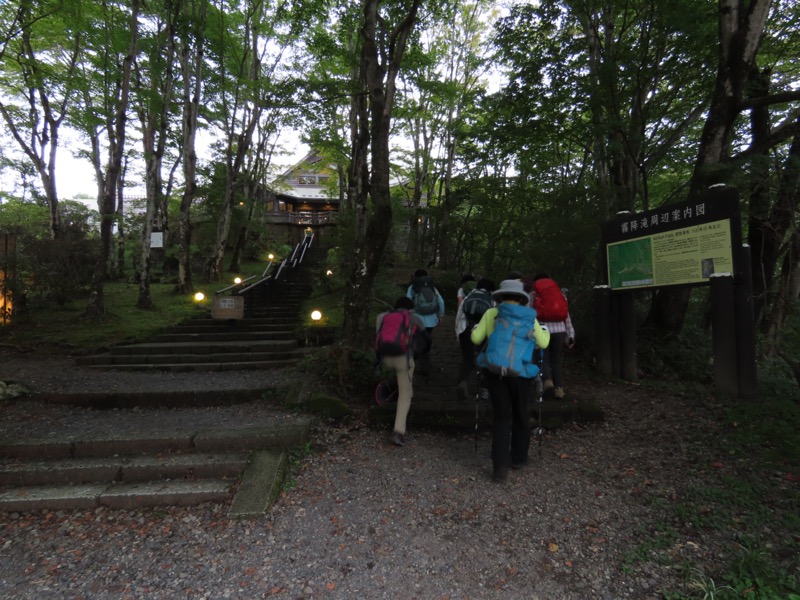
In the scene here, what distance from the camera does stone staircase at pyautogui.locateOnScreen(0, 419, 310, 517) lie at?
340 centimetres

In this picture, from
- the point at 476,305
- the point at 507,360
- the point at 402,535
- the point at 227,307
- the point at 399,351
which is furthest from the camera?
the point at 227,307

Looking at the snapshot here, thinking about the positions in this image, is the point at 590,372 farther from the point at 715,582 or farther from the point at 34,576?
the point at 34,576

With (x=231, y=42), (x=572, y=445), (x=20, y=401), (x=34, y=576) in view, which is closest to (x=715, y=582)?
(x=572, y=445)

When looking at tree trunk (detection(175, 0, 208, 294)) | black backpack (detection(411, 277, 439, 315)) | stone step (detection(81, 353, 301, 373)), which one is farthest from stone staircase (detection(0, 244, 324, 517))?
tree trunk (detection(175, 0, 208, 294))

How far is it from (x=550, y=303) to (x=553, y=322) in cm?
26

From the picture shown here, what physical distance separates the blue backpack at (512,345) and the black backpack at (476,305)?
1464mm

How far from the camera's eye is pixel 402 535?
2912 millimetres

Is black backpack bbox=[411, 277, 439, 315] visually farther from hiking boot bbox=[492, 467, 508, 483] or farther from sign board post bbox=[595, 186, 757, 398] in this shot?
sign board post bbox=[595, 186, 757, 398]

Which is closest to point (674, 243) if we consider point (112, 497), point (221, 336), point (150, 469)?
point (150, 469)

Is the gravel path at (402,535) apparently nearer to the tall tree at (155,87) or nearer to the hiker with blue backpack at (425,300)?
the hiker with blue backpack at (425,300)

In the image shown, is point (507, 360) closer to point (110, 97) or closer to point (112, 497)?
point (112, 497)

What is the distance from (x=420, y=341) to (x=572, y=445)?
87.5 inches

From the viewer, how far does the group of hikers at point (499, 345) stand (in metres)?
3.44

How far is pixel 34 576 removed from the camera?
260cm
